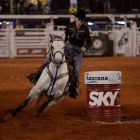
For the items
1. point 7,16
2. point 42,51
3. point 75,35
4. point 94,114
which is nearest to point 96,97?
point 94,114

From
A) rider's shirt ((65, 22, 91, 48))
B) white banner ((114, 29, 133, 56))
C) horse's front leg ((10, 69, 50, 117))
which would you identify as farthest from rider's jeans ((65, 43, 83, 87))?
white banner ((114, 29, 133, 56))

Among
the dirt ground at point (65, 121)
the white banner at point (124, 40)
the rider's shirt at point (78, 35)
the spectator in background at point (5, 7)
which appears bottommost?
the dirt ground at point (65, 121)

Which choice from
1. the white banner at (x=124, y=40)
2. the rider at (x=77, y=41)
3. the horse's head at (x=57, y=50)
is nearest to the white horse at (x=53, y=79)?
the horse's head at (x=57, y=50)

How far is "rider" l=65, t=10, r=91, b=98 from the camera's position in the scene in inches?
431

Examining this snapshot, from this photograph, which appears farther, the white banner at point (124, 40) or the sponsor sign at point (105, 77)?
the white banner at point (124, 40)

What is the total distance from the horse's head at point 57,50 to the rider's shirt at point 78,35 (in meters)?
1.34

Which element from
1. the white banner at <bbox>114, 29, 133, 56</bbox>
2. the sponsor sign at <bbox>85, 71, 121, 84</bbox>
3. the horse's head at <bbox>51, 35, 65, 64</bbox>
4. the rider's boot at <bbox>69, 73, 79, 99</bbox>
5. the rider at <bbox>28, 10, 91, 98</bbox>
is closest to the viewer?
the sponsor sign at <bbox>85, 71, 121, 84</bbox>

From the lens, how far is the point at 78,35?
36.8 feet

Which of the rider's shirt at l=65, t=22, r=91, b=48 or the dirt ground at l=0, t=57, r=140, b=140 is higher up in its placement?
the rider's shirt at l=65, t=22, r=91, b=48

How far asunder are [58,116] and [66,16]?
20.3 metres

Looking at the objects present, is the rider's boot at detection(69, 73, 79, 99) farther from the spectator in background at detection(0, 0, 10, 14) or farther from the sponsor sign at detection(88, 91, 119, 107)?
the spectator in background at detection(0, 0, 10, 14)

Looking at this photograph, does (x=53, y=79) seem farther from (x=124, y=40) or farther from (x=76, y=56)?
(x=124, y=40)

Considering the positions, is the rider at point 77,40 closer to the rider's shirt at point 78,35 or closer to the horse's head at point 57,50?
the rider's shirt at point 78,35

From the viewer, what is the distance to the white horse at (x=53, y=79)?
977 cm
